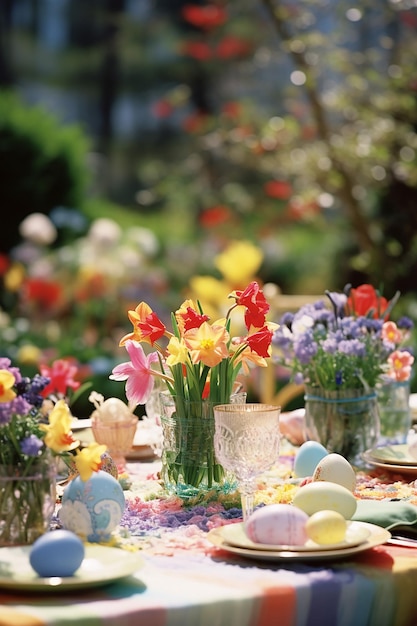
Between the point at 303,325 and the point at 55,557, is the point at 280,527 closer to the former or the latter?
the point at 55,557

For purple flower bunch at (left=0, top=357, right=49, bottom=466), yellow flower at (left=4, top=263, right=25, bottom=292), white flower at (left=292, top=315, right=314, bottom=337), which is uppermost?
yellow flower at (left=4, top=263, right=25, bottom=292)

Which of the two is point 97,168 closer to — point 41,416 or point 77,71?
point 77,71

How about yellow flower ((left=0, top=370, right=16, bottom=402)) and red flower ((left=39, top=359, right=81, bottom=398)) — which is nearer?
yellow flower ((left=0, top=370, right=16, bottom=402))

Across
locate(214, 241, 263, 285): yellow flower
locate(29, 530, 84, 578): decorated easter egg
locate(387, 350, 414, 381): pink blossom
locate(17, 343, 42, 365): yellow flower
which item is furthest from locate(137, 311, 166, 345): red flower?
locate(214, 241, 263, 285): yellow flower

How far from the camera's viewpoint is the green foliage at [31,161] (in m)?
7.57

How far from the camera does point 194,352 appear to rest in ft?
5.74

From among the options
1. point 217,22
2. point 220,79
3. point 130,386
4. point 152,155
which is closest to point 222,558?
point 130,386

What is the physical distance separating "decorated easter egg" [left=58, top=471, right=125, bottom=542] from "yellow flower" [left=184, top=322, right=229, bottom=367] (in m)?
0.30

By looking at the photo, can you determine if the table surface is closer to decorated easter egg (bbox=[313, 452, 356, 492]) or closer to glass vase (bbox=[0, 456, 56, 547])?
glass vase (bbox=[0, 456, 56, 547])

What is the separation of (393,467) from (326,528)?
24.2 inches

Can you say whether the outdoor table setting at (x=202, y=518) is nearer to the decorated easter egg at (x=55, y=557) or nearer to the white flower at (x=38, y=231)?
the decorated easter egg at (x=55, y=557)

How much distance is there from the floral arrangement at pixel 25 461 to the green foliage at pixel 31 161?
6.31 metres

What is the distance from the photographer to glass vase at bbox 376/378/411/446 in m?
2.38

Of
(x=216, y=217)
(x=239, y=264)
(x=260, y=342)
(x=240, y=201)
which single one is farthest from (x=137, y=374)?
(x=216, y=217)
